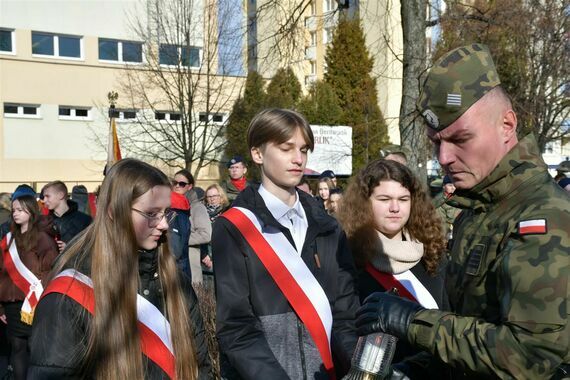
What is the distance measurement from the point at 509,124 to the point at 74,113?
31.0 meters

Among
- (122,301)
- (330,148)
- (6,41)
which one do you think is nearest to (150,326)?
(122,301)

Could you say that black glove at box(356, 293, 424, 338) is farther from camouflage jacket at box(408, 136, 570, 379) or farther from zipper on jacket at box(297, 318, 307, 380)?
zipper on jacket at box(297, 318, 307, 380)

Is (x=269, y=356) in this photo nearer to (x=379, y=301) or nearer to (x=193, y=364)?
(x=193, y=364)

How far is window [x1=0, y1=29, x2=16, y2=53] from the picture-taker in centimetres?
2888

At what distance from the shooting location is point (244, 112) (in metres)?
27.9

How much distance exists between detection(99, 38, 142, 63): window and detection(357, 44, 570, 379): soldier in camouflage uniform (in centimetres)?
3075

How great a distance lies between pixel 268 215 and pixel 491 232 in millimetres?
1301

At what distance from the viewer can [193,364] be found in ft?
10.00

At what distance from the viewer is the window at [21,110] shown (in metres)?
29.1

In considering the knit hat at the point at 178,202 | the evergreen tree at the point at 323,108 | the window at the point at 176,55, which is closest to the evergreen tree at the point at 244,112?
the evergreen tree at the point at 323,108

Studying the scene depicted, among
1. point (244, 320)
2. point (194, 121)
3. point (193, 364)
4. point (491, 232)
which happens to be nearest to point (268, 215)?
point (244, 320)

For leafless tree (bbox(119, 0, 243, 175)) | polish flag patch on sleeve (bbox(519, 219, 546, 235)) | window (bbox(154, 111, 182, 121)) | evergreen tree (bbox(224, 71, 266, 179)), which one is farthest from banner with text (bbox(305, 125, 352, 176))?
polish flag patch on sleeve (bbox(519, 219, 546, 235))

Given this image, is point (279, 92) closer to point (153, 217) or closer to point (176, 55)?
point (176, 55)

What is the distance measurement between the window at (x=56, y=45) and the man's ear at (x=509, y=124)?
30.7m
